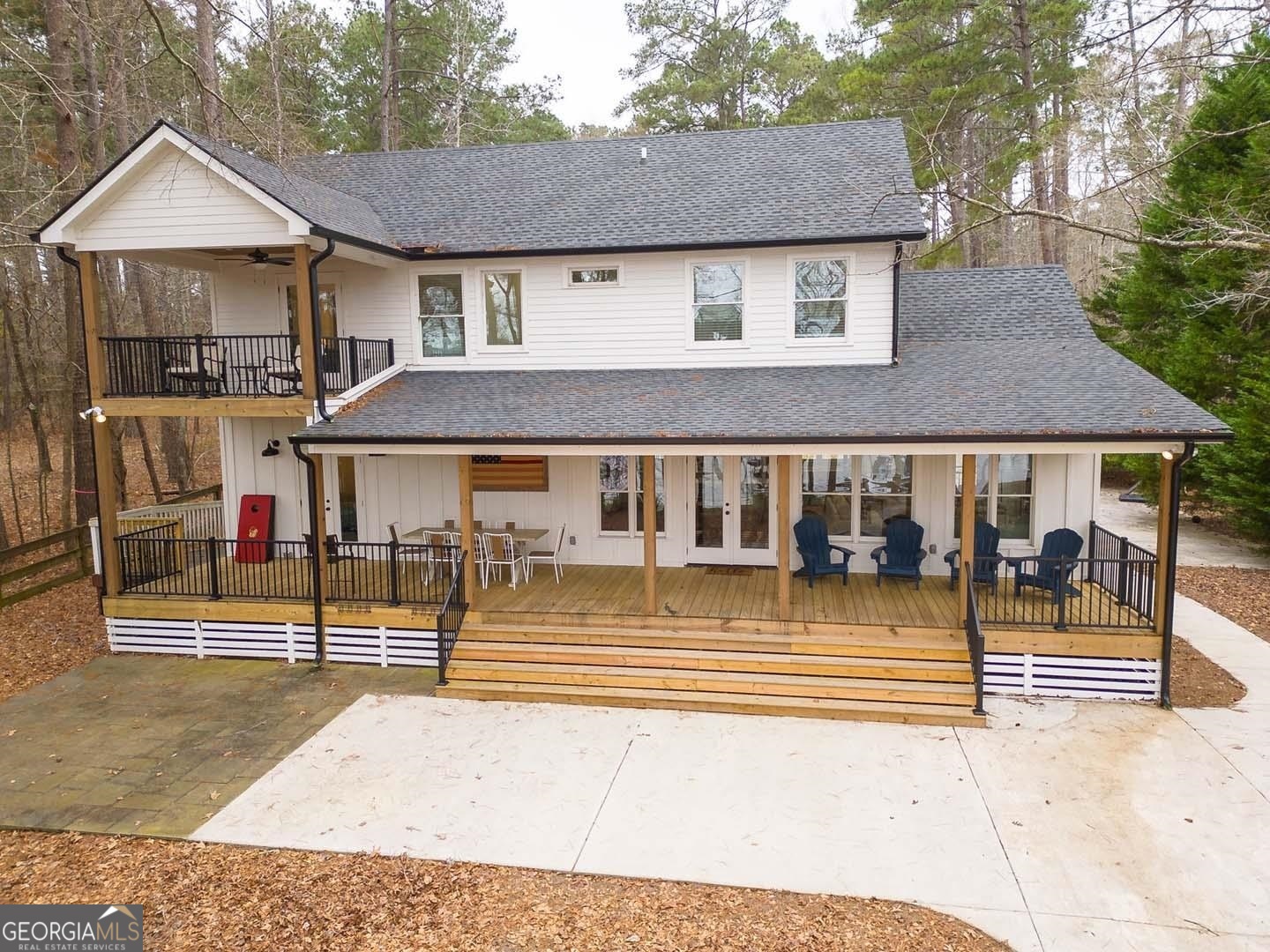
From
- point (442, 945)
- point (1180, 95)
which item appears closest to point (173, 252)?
point (442, 945)

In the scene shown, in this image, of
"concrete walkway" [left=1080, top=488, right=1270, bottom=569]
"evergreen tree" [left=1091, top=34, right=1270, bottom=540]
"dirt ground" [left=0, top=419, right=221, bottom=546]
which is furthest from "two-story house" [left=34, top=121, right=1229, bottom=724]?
"dirt ground" [left=0, top=419, right=221, bottom=546]

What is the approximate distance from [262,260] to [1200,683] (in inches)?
529

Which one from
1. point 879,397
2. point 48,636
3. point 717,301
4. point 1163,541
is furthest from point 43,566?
point 1163,541

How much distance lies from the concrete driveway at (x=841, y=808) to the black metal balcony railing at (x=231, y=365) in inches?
206

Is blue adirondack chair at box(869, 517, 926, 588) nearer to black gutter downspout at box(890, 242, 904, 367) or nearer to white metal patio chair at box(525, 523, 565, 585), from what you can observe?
black gutter downspout at box(890, 242, 904, 367)

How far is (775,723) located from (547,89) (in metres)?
23.8

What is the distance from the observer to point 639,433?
30.3ft

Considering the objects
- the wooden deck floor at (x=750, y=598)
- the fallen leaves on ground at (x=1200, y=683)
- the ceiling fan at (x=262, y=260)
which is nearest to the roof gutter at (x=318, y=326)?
the ceiling fan at (x=262, y=260)

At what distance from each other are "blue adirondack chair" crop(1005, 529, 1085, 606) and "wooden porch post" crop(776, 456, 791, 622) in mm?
2564

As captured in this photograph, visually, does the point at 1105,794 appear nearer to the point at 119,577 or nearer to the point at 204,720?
the point at 204,720

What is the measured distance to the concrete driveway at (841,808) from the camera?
18.2ft

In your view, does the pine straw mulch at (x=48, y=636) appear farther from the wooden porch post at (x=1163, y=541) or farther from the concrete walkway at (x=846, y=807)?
the wooden porch post at (x=1163, y=541)

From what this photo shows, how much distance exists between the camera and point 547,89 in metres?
25.8

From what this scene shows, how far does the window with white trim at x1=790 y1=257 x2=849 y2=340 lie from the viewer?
1116 centimetres
